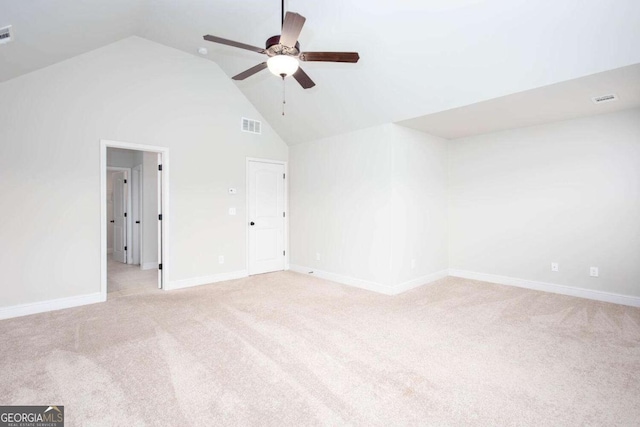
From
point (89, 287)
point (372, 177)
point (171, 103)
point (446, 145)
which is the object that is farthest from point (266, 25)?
point (89, 287)

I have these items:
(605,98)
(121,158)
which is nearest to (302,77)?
(605,98)

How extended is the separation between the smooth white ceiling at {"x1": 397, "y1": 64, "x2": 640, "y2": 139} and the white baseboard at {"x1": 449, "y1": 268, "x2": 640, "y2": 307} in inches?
88.8

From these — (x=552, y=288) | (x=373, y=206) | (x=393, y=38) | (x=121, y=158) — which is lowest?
(x=552, y=288)

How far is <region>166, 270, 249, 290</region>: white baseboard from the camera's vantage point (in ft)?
15.7

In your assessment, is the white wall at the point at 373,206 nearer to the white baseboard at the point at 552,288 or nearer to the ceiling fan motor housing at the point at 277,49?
the white baseboard at the point at 552,288

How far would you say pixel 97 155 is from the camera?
162 inches

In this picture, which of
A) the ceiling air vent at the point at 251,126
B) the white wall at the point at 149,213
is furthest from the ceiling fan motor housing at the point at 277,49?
the white wall at the point at 149,213

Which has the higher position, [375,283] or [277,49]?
[277,49]

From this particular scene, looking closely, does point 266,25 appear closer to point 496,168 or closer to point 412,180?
point 412,180

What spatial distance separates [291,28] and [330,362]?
2.47 metres

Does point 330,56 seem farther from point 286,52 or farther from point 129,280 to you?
point 129,280

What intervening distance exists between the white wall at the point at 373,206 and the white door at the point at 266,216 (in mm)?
343

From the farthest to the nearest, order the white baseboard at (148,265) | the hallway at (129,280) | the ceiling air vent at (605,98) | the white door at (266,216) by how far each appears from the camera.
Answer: the white baseboard at (148,265), the white door at (266,216), the hallway at (129,280), the ceiling air vent at (605,98)

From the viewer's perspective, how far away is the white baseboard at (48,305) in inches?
141
